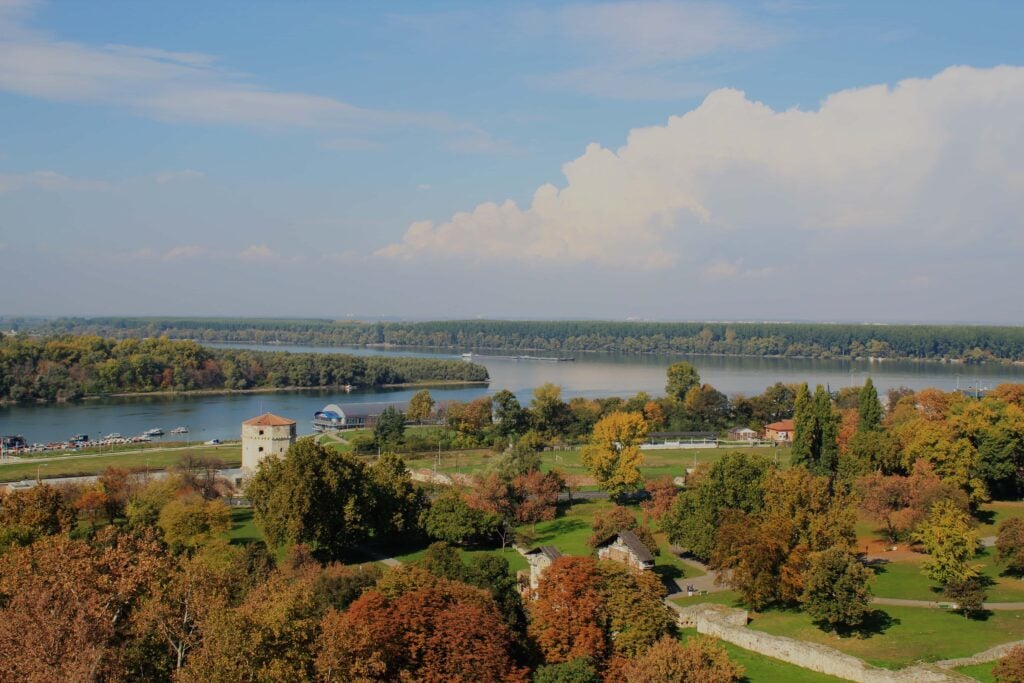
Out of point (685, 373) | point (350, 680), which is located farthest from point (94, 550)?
point (685, 373)

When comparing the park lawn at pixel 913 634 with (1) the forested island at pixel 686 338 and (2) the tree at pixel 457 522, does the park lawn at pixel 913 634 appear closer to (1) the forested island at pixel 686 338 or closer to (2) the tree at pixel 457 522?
(2) the tree at pixel 457 522

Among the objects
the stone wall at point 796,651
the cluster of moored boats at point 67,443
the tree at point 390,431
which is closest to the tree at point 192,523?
the stone wall at point 796,651

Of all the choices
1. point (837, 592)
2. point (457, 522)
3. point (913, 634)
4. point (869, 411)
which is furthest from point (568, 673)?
point (869, 411)

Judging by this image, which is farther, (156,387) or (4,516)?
(156,387)

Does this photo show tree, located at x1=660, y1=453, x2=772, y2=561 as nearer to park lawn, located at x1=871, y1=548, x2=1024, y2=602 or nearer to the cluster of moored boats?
park lawn, located at x1=871, y1=548, x2=1024, y2=602

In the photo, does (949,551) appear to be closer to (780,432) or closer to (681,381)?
(780,432)

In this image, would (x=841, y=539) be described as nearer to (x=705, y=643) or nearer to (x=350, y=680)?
(x=705, y=643)
